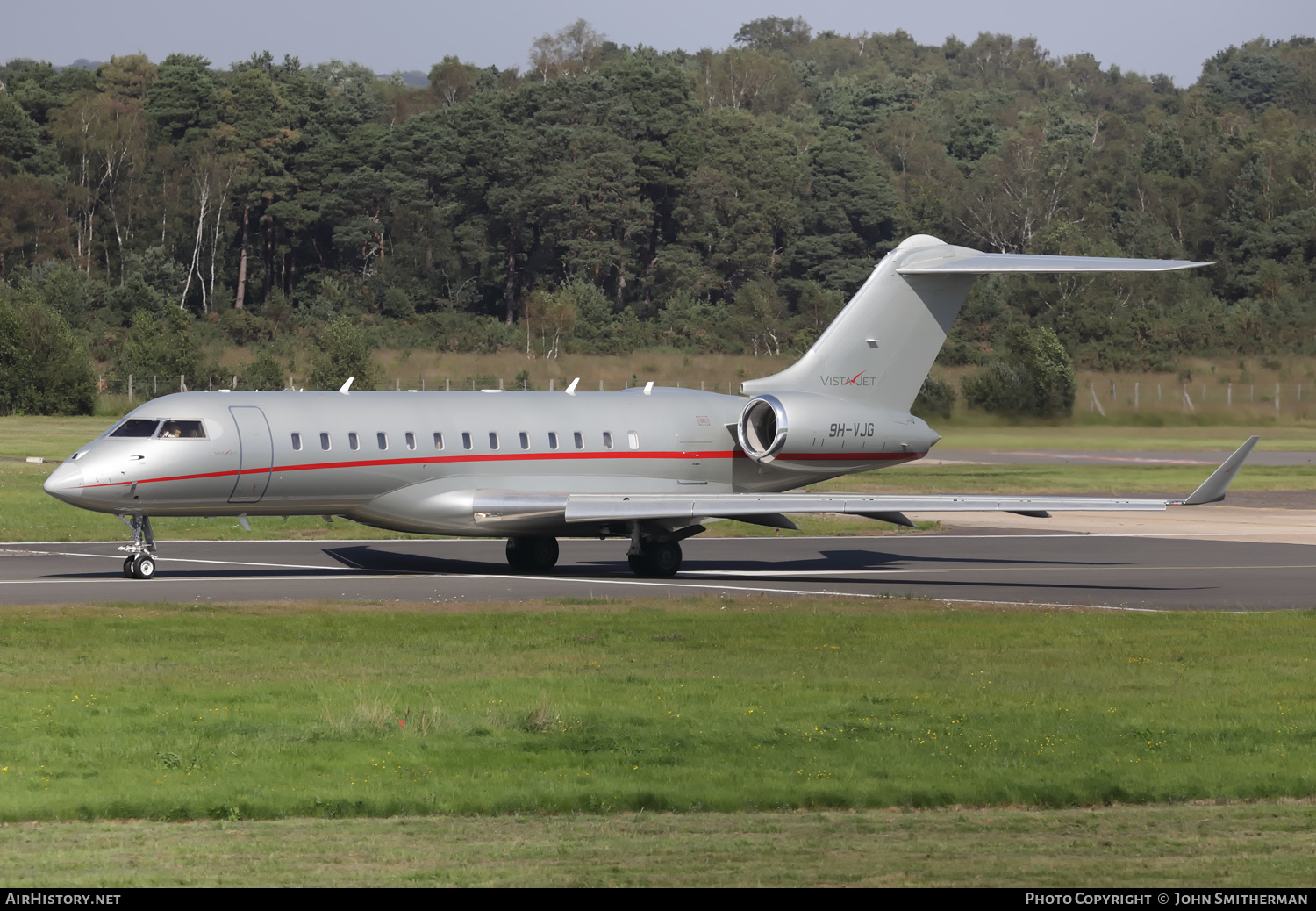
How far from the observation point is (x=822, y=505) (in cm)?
Result: 2914

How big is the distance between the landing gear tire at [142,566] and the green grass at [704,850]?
17542 millimetres

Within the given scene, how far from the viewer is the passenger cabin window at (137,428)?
28453mm

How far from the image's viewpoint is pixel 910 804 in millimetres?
A: 13211

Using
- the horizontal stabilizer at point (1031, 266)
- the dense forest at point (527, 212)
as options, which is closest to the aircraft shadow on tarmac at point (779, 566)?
the horizontal stabilizer at point (1031, 266)

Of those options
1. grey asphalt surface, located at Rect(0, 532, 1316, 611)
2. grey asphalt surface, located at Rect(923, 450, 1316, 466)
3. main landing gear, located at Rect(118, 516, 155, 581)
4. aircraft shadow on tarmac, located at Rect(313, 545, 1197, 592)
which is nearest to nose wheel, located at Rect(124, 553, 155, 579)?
main landing gear, located at Rect(118, 516, 155, 581)

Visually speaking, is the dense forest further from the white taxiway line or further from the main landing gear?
the main landing gear

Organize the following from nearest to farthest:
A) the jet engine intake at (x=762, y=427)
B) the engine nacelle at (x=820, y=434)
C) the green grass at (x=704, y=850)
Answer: the green grass at (x=704, y=850), the jet engine intake at (x=762, y=427), the engine nacelle at (x=820, y=434)

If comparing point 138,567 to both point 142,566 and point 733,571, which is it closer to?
point 142,566

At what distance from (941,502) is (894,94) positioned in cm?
14961

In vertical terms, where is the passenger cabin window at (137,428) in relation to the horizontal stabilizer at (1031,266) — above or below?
below

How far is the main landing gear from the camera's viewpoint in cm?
2919

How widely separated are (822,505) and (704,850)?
18.2 m

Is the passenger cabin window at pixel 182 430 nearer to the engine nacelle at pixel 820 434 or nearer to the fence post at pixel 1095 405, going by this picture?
the engine nacelle at pixel 820 434

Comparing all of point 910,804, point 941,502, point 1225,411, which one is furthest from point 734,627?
point 1225,411
